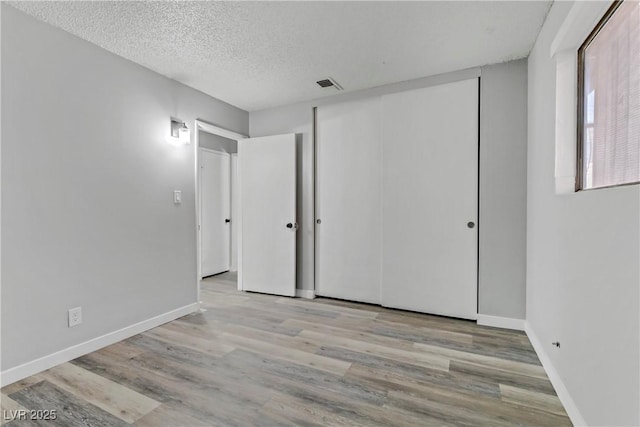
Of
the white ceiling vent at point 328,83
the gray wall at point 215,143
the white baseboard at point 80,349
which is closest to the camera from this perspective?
the white baseboard at point 80,349

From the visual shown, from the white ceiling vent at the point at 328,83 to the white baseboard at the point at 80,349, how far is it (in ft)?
9.01

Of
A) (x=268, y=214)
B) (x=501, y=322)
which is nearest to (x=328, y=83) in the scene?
(x=268, y=214)

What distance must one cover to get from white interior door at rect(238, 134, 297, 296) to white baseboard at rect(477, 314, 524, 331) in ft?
6.76

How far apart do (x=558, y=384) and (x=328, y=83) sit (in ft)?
10.0

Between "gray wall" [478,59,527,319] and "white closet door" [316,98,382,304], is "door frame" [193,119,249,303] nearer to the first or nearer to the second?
"white closet door" [316,98,382,304]

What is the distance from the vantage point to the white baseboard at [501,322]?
271cm

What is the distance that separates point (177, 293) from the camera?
3092mm

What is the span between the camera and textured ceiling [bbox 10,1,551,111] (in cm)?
198

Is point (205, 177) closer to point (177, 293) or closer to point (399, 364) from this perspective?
point (177, 293)

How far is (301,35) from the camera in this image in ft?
7.51

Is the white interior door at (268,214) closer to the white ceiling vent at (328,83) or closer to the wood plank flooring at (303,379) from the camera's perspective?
the white ceiling vent at (328,83)

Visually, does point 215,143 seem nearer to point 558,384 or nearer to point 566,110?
point 566,110

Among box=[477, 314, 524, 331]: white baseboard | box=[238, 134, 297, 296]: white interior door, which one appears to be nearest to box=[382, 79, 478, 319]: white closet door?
box=[477, 314, 524, 331]: white baseboard

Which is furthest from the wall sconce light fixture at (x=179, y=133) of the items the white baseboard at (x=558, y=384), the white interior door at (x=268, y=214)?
the white baseboard at (x=558, y=384)
